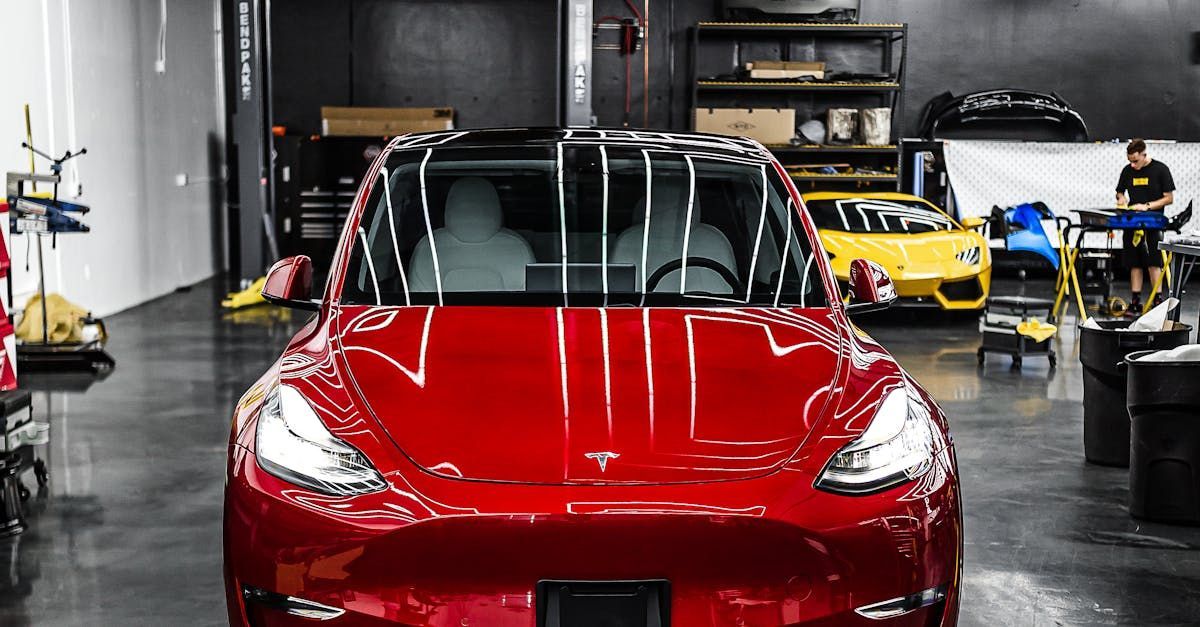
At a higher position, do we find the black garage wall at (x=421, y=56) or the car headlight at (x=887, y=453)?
the black garage wall at (x=421, y=56)

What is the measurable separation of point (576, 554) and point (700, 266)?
49.1 inches

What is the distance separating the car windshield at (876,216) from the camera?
1027cm

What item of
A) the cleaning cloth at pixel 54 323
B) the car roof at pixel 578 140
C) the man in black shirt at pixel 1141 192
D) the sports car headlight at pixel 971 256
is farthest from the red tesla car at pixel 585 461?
the man in black shirt at pixel 1141 192

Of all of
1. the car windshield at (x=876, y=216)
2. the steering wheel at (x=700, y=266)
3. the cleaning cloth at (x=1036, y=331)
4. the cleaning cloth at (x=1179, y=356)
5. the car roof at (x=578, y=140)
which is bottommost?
the cleaning cloth at (x=1036, y=331)

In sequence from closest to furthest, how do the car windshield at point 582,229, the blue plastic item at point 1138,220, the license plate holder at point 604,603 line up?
the license plate holder at point 604,603, the car windshield at point 582,229, the blue plastic item at point 1138,220

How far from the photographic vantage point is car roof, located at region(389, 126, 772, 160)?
334cm

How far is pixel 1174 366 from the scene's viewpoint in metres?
4.28

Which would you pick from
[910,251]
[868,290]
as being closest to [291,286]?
[868,290]

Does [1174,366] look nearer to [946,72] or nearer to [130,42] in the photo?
[130,42]

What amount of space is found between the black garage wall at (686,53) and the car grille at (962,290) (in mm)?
6443

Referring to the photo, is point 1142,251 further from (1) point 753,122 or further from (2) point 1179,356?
(2) point 1179,356

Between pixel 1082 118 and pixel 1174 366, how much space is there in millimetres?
12423

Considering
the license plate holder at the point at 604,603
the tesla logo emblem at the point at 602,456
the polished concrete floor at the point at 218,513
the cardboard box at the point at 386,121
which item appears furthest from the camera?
the cardboard box at the point at 386,121

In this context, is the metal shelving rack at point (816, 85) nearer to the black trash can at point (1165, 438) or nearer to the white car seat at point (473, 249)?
the black trash can at point (1165, 438)
